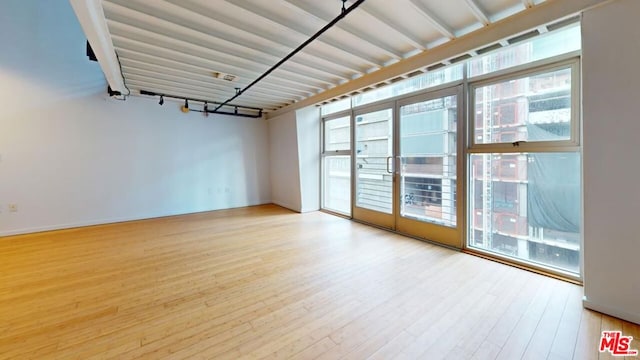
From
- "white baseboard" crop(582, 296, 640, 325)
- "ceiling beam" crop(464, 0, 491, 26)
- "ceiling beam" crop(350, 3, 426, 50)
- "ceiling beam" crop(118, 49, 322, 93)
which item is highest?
"ceiling beam" crop(118, 49, 322, 93)

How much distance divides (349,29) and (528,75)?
2049 mm

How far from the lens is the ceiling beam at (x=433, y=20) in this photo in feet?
7.76

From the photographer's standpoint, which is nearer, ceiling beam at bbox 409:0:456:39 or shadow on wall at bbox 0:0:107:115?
ceiling beam at bbox 409:0:456:39

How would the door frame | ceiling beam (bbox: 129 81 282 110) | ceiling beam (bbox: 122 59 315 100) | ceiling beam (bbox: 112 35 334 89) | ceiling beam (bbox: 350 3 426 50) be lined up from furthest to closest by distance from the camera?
ceiling beam (bbox: 129 81 282 110) → ceiling beam (bbox: 122 59 315 100) → the door frame → ceiling beam (bbox: 112 35 334 89) → ceiling beam (bbox: 350 3 426 50)

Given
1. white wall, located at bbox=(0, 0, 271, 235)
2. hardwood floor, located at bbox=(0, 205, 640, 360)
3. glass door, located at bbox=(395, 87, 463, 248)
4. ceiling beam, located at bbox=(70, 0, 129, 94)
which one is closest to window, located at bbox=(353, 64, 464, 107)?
glass door, located at bbox=(395, 87, 463, 248)

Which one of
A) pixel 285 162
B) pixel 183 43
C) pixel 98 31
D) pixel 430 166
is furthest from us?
pixel 285 162

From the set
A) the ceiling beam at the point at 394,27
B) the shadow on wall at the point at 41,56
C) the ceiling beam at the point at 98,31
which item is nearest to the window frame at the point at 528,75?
the ceiling beam at the point at 394,27

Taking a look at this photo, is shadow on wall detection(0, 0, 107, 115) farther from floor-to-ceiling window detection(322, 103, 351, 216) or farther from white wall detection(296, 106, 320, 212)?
floor-to-ceiling window detection(322, 103, 351, 216)

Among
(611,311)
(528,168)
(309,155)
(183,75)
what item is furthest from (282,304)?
(309,155)

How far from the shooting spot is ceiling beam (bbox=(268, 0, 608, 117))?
223 cm

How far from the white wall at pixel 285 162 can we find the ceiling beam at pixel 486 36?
88.9 inches

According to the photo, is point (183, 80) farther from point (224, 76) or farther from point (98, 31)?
point (98, 31)

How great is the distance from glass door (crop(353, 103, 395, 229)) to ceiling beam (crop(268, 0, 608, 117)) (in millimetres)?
628

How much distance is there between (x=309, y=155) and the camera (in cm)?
607
